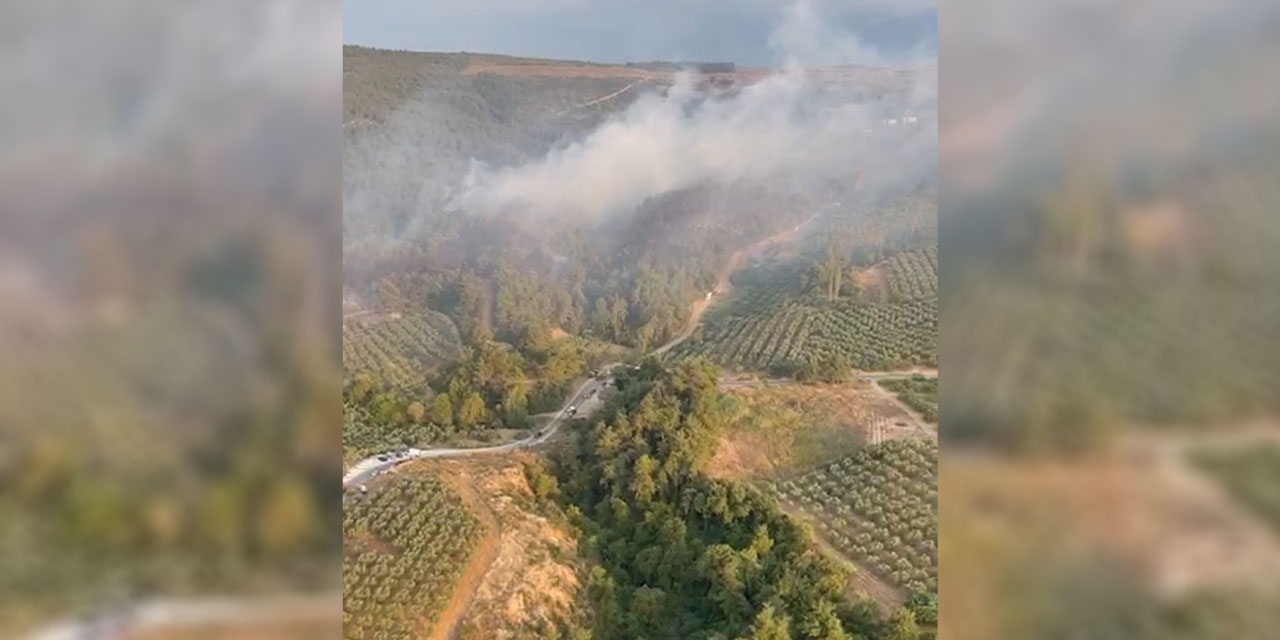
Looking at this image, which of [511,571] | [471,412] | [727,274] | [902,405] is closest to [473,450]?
[471,412]

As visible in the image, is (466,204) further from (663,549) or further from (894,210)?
(663,549)

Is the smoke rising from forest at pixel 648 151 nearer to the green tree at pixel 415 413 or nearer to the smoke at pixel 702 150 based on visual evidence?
the smoke at pixel 702 150

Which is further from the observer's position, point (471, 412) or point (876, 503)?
point (471, 412)

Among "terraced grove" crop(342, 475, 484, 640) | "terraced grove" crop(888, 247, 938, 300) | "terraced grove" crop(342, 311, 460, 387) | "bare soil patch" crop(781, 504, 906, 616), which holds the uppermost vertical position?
"terraced grove" crop(888, 247, 938, 300)

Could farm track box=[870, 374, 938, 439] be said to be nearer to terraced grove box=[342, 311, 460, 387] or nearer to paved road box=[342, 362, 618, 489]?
paved road box=[342, 362, 618, 489]

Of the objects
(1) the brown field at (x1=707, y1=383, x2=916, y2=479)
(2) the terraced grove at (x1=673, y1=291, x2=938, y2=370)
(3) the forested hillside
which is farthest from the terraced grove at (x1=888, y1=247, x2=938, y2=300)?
(1) the brown field at (x1=707, y1=383, x2=916, y2=479)

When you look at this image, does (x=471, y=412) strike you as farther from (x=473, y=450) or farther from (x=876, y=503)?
(x=876, y=503)
